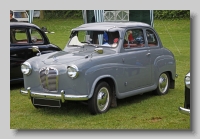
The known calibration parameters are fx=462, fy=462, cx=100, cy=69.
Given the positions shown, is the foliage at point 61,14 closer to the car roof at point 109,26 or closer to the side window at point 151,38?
the car roof at point 109,26

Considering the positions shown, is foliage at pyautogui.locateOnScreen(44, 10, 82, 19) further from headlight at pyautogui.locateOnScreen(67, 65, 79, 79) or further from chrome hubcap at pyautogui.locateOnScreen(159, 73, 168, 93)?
chrome hubcap at pyautogui.locateOnScreen(159, 73, 168, 93)

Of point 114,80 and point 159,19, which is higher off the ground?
point 159,19

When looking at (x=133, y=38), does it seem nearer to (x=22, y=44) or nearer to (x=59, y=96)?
(x=59, y=96)

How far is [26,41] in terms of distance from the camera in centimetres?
1005

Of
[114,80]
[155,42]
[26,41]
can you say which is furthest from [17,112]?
[155,42]

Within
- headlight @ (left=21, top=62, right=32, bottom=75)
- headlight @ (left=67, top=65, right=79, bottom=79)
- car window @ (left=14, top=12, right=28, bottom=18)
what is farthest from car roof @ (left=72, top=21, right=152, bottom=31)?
headlight @ (left=21, top=62, right=32, bottom=75)

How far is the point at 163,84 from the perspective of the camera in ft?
30.7

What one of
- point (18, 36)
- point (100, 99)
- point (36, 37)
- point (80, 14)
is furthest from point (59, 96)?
point (36, 37)

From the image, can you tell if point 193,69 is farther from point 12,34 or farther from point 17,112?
point 12,34

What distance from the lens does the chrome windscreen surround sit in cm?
754

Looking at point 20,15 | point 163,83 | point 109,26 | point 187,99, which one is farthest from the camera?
point 20,15

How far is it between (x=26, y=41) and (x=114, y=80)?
294cm

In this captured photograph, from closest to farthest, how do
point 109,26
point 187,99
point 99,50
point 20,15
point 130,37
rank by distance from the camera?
1. point 187,99
2. point 99,50
3. point 109,26
4. point 130,37
5. point 20,15

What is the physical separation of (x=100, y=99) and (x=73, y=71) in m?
0.71
